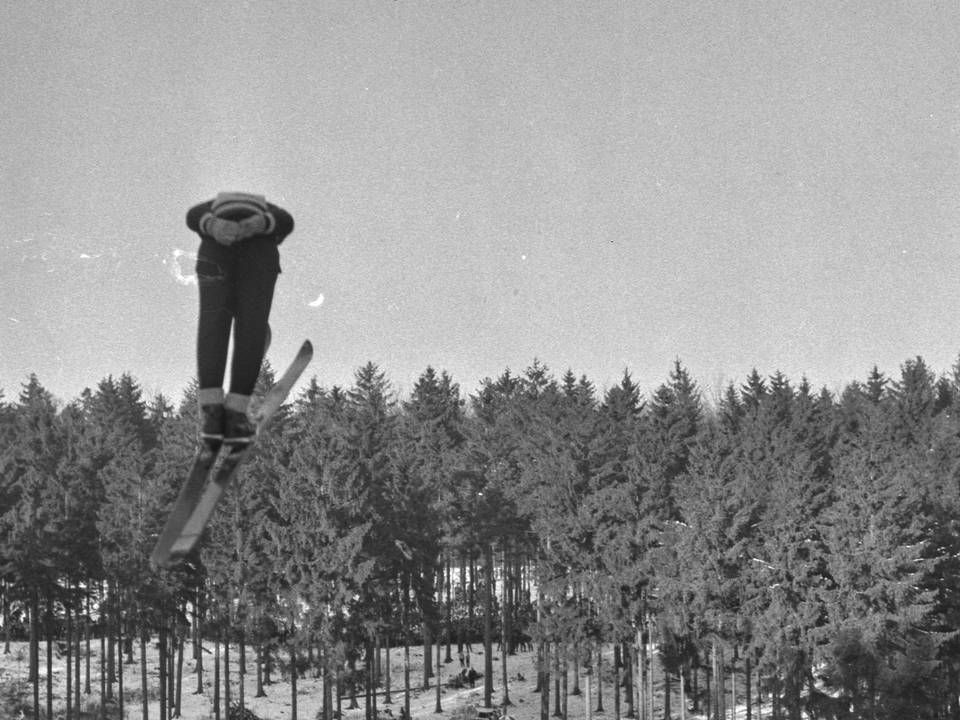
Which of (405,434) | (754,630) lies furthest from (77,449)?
(754,630)

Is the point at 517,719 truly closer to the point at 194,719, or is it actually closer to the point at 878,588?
the point at 194,719

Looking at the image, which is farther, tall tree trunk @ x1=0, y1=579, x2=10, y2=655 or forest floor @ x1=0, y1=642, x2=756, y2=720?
forest floor @ x1=0, y1=642, x2=756, y2=720

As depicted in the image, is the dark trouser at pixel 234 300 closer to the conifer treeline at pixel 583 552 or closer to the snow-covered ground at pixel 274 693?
the conifer treeline at pixel 583 552

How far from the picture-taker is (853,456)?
35.0m

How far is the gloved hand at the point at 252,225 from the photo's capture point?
11.9 feet

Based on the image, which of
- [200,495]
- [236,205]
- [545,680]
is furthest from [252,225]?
[545,680]

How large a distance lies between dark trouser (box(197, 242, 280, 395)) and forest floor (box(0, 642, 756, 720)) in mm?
42094

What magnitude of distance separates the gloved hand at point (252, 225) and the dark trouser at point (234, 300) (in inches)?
3.1

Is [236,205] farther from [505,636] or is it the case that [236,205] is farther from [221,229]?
[505,636]

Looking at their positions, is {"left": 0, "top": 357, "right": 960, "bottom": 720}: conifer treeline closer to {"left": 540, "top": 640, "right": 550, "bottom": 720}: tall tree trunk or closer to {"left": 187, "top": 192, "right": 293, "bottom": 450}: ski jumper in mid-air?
{"left": 540, "top": 640, "right": 550, "bottom": 720}: tall tree trunk

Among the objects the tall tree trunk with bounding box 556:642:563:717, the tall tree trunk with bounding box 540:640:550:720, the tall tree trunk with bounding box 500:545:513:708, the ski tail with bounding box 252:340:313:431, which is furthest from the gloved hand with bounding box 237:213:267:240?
the tall tree trunk with bounding box 500:545:513:708

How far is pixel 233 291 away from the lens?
3773 mm

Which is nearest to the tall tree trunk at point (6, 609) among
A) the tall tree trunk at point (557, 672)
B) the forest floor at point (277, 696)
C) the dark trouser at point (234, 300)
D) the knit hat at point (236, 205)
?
the forest floor at point (277, 696)

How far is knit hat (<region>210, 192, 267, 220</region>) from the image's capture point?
3.57 metres
